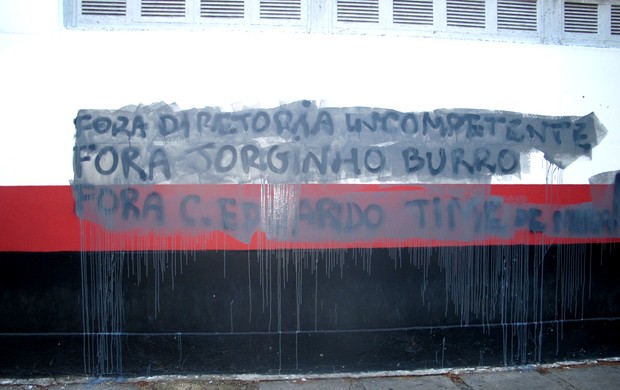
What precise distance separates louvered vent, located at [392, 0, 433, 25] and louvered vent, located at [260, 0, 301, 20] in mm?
969

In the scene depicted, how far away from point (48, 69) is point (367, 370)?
4.10 m

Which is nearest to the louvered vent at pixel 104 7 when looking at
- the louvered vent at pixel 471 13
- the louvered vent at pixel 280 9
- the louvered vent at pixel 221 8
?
the louvered vent at pixel 221 8

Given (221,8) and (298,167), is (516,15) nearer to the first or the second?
(298,167)

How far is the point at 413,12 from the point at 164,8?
2.42m

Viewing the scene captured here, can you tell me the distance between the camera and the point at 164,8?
165 inches

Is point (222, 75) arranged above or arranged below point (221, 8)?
below

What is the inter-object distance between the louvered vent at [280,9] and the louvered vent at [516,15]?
2062 mm

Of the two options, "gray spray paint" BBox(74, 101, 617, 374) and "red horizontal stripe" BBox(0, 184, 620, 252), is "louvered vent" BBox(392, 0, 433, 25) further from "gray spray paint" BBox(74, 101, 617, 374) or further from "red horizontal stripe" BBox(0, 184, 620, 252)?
"red horizontal stripe" BBox(0, 184, 620, 252)

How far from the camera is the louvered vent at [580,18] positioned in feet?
15.1

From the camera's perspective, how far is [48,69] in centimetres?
405

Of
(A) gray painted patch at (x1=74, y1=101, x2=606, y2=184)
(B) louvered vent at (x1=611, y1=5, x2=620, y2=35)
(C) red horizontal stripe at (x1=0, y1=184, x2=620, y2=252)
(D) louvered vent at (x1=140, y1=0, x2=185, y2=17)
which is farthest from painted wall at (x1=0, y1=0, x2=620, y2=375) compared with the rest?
(B) louvered vent at (x1=611, y1=5, x2=620, y2=35)

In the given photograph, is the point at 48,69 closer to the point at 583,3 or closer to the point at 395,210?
the point at 395,210

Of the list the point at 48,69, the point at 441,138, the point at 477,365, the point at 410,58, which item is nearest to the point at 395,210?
the point at 441,138

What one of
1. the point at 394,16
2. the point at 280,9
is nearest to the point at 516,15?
the point at 394,16
